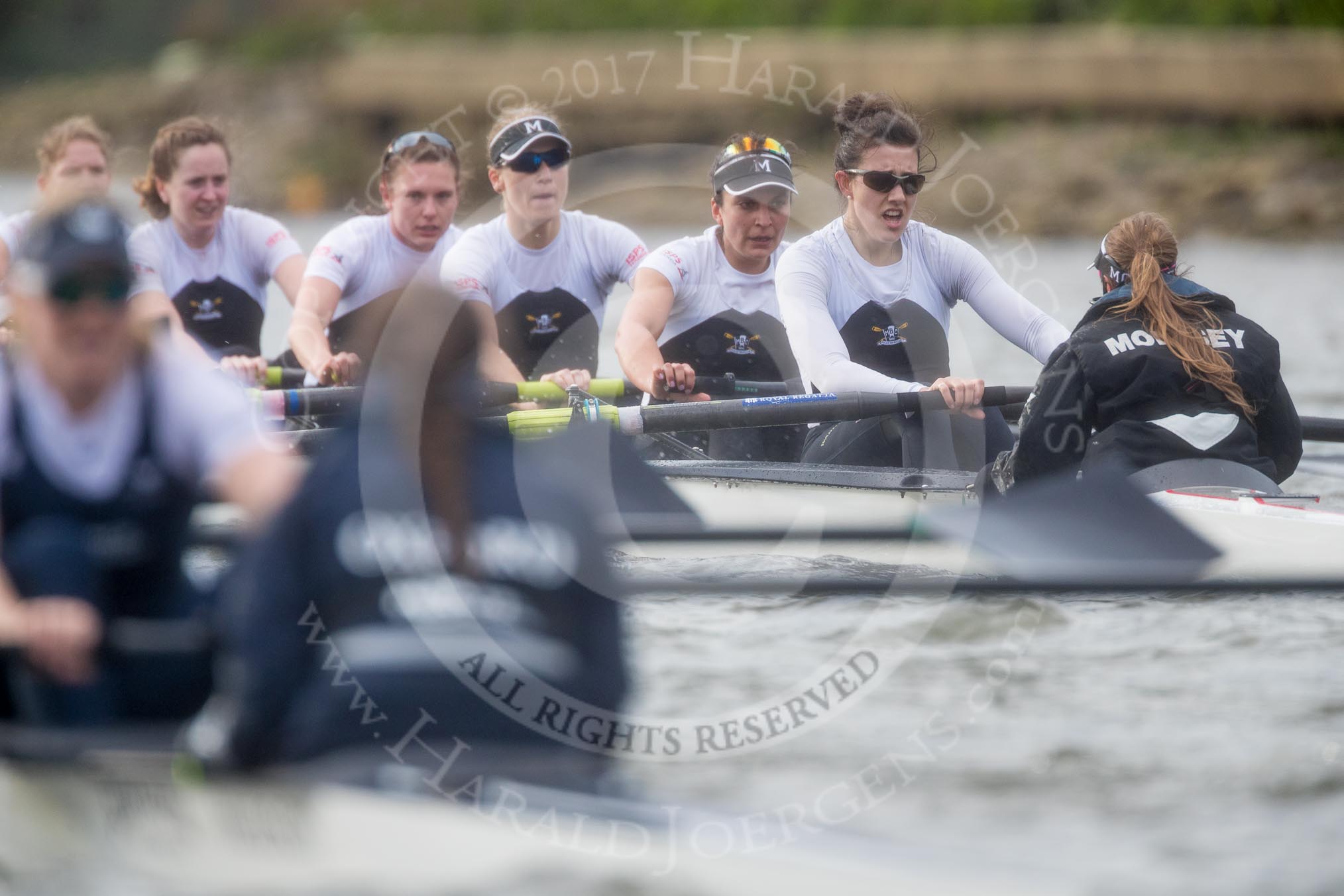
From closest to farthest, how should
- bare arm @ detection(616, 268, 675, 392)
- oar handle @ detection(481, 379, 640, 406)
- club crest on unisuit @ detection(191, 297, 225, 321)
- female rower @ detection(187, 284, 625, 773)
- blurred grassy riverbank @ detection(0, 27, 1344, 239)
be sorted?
female rower @ detection(187, 284, 625, 773)
oar handle @ detection(481, 379, 640, 406)
bare arm @ detection(616, 268, 675, 392)
club crest on unisuit @ detection(191, 297, 225, 321)
blurred grassy riverbank @ detection(0, 27, 1344, 239)

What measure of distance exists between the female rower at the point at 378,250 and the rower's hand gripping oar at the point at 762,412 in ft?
4.01

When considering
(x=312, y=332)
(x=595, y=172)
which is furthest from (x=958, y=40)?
(x=312, y=332)

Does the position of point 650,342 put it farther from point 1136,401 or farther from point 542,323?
point 1136,401

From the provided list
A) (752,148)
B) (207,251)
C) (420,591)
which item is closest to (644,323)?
(752,148)

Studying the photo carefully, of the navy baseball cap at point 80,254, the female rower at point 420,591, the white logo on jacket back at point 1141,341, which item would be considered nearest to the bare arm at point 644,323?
the white logo on jacket back at point 1141,341

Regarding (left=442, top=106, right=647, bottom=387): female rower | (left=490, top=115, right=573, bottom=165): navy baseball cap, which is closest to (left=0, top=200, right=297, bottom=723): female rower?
(left=442, top=106, right=647, bottom=387): female rower

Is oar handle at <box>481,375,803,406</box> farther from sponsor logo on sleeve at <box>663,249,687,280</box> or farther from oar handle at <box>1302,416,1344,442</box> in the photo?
oar handle at <box>1302,416,1344,442</box>

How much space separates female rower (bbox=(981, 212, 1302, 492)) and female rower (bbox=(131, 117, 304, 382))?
3.96m

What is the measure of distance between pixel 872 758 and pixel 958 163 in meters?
24.4

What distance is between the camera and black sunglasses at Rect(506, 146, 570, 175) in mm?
7180

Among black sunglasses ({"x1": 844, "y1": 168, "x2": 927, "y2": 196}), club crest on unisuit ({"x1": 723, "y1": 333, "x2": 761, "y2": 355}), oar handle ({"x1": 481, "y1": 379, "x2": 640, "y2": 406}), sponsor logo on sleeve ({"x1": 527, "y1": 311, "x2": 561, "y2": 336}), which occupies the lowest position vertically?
oar handle ({"x1": 481, "y1": 379, "x2": 640, "y2": 406})

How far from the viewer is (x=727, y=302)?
275 inches

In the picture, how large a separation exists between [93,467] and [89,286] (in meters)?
0.39

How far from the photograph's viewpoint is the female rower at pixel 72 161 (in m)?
7.43
